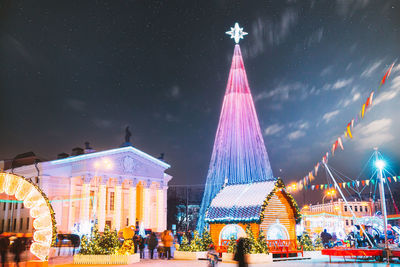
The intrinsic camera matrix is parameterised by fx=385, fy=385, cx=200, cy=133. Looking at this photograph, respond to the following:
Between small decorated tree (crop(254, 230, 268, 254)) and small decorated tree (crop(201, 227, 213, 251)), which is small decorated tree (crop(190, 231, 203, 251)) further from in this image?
small decorated tree (crop(254, 230, 268, 254))

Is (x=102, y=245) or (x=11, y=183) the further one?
(x=102, y=245)

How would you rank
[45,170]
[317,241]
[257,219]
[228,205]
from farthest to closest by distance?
[45,170] → [317,241] → [228,205] → [257,219]

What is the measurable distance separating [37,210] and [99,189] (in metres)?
34.2

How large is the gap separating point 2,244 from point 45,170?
3115 centimetres

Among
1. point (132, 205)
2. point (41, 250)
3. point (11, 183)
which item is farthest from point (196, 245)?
point (132, 205)

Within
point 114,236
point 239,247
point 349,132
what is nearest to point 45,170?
point 114,236

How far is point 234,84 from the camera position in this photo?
21422 mm

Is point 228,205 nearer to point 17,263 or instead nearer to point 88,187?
point 17,263

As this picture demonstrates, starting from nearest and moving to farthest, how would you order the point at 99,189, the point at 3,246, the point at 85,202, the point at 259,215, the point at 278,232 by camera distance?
the point at 3,246
the point at 259,215
the point at 278,232
the point at 85,202
the point at 99,189

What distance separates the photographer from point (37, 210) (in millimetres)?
16266

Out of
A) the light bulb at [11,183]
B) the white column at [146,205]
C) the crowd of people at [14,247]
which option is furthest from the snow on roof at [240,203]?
the white column at [146,205]

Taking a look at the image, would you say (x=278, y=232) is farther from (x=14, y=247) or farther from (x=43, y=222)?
(x=14, y=247)

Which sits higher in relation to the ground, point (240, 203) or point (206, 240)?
point (240, 203)

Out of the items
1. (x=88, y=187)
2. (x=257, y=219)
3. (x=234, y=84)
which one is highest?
(x=234, y=84)
